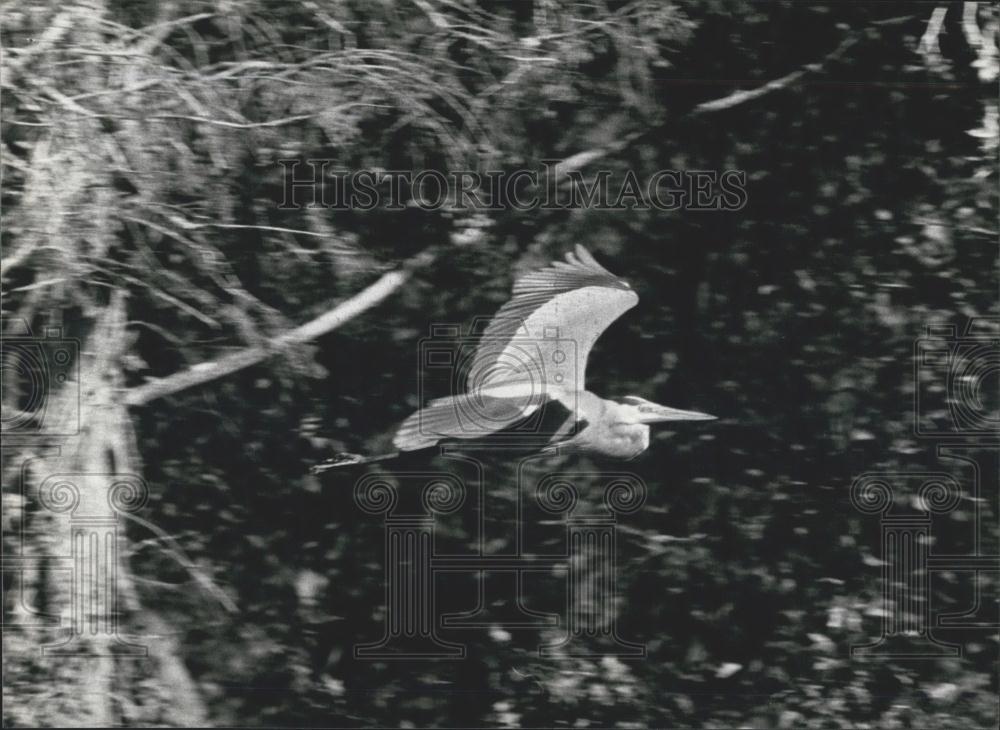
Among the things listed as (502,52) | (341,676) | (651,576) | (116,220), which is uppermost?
(502,52)

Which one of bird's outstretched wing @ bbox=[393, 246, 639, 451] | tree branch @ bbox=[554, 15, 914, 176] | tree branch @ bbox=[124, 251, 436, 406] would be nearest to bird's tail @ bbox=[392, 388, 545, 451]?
bird's outstretched wing @ bbox=[393, 246, 639, 451]

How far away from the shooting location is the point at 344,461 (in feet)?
8.84

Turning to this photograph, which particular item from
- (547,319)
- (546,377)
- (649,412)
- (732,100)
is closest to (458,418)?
(546,377)

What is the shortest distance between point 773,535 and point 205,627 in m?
1.78

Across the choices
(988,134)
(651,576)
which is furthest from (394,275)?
(988,134)

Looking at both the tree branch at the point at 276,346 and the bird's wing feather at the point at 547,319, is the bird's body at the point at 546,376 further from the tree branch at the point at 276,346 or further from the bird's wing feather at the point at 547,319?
the tree branch at the point at 276,346

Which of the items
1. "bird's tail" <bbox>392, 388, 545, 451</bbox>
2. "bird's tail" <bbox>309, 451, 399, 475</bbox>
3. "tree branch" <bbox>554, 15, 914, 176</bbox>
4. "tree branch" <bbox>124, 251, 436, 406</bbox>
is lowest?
"bird's tail" <bbox>309, 451, 399, 475</bbox>

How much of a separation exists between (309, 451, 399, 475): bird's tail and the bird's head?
743 mm

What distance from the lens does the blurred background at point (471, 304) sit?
8.75ft

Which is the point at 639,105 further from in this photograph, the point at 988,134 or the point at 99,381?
the point at 99,381

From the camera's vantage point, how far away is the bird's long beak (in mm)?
2721

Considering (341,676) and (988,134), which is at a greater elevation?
(988,134)

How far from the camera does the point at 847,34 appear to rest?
8.97 ft

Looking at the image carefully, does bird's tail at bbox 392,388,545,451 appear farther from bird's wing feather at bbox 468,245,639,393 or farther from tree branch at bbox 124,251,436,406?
tree branch at bbox 124,251,436,406
